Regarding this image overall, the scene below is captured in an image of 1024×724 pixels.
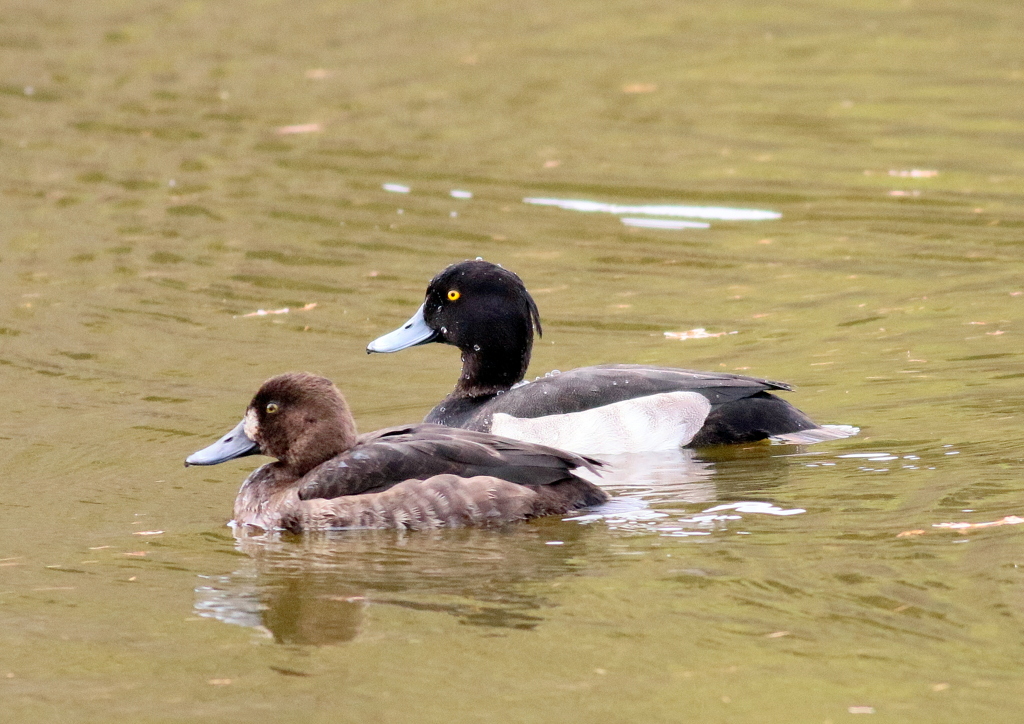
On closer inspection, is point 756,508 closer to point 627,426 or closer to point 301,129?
point 627,426

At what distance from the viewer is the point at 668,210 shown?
1424 centimetres

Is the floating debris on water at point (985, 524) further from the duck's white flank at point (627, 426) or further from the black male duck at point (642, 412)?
the duck's white flank at point (627, 426)

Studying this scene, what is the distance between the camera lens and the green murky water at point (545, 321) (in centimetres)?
554

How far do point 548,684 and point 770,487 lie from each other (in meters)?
2.52

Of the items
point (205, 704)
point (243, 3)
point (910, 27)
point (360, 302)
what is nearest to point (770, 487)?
point (205, 704)

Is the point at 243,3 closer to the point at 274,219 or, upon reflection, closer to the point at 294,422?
the point at 274,219

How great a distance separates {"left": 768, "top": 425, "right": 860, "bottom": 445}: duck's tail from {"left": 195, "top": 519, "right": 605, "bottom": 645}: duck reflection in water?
5.34 feet

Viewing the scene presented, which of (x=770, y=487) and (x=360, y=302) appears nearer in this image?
(x=770, y=487)

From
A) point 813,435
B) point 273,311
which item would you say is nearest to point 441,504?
point 813,435

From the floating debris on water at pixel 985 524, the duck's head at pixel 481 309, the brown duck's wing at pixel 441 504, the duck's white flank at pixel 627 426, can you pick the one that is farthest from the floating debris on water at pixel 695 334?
the floating debris on water at pixel 985 524

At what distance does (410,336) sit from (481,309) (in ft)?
1.55

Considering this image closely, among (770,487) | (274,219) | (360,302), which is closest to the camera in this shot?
(770,487)

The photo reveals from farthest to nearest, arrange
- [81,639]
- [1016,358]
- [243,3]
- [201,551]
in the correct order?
[243,3]
[1016,358]
[201,551]
[81,639]

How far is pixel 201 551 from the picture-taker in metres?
7.06
